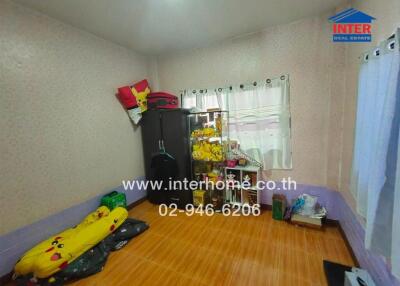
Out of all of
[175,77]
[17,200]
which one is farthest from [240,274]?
[175,77]

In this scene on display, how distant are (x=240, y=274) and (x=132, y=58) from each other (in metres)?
3.22

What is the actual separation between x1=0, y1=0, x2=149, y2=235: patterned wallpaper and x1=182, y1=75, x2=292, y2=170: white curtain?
1639 mm

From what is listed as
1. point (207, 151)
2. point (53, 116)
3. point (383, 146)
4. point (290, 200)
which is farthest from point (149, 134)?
point (383, 146)

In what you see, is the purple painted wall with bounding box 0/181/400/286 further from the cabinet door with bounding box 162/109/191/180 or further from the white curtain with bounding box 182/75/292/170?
the cabinet door with bounding box 162/109/191/180

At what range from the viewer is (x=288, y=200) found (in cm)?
247

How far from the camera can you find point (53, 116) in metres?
1.96

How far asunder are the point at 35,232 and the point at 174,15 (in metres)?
2.71

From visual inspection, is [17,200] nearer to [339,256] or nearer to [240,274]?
[240,274]

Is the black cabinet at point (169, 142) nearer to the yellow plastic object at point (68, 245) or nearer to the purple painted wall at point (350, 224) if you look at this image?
the yellow plastic object at point (68, 245)

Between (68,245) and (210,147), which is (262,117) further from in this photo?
(68,245)

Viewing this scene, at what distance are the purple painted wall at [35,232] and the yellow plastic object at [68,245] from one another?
2.9 inches

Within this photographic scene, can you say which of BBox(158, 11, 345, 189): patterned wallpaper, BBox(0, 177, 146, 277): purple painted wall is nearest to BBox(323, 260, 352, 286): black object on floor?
BBox(158, 11, 345, 189): patterned wallpaper

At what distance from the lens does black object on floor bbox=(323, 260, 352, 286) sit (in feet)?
4.61

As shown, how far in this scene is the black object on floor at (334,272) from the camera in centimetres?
141
